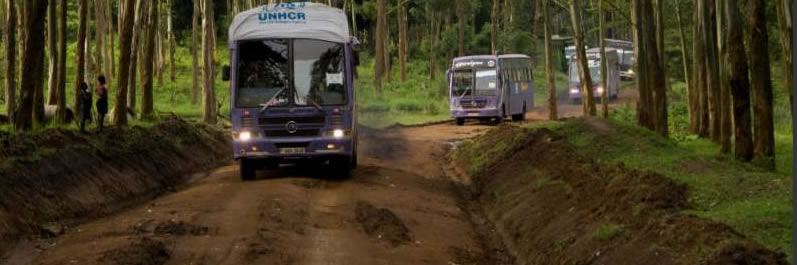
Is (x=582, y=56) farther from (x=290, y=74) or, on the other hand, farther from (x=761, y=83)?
(x=761, y=83)

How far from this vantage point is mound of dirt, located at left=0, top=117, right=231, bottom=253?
17.9m

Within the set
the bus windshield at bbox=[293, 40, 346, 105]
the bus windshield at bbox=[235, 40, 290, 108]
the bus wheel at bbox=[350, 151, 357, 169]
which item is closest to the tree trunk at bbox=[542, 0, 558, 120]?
the bus wheel at bbox=[350, 151, 357, 169]

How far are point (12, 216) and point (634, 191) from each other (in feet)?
27.4

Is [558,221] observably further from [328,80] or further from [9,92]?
[9,92]

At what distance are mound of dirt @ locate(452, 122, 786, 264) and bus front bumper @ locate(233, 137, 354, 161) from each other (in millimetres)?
3021

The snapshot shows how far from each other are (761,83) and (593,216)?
19.5 feet

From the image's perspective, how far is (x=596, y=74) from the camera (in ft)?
226

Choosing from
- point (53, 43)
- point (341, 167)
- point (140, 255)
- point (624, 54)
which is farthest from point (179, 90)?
point (140, 255)

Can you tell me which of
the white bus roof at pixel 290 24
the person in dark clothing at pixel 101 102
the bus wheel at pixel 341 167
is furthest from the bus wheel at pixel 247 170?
the person in dark clothing at pixel 101 102

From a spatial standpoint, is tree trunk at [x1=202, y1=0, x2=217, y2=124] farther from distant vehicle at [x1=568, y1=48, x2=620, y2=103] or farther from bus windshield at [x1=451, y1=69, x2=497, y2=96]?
distant vehicle at [x1=568, y1=48, x2=620, y2=103]

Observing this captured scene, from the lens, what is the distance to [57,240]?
16.3 m

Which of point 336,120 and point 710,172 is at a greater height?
point 336,120

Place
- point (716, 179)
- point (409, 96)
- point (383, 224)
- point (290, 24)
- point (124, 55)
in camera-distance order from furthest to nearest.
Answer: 1. point (409, 96)
2. point (124, 55)
3. point (290, 24)
4. point (383, 224)
5. point (716, 179)

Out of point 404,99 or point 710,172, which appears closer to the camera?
point 710,172
